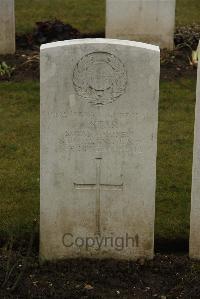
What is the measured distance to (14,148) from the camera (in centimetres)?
783

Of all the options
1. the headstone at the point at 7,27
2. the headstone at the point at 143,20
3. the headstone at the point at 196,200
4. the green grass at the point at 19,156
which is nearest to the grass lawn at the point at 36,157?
the green grass at the point at 19,156

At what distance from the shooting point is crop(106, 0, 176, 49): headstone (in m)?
11.0

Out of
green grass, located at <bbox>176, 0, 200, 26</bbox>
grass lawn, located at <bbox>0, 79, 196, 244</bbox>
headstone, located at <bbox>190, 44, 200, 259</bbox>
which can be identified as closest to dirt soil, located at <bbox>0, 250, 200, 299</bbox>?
headstone, located at <bbox>190, 44, 200, 259</bbox>

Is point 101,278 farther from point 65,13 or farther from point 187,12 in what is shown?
point 187,12

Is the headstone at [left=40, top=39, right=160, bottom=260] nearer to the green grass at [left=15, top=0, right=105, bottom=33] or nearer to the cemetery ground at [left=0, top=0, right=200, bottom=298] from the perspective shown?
the cemetery ground at [left=0, top=0, right=200, bottom=298]

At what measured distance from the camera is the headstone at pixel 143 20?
1098cm

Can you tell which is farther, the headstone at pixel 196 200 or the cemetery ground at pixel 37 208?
the headstone at pixel 196 200

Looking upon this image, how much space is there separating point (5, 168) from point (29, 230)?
1.43 m

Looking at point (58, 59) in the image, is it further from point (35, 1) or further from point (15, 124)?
point (35, 1)

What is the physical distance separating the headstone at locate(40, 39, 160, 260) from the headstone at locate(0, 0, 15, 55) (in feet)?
18.5

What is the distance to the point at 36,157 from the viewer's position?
757cm

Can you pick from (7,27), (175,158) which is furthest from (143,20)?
(175,158)

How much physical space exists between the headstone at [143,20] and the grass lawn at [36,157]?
136cm

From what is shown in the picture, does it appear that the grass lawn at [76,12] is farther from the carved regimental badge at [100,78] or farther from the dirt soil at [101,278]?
the dirt soil at [101,278]
